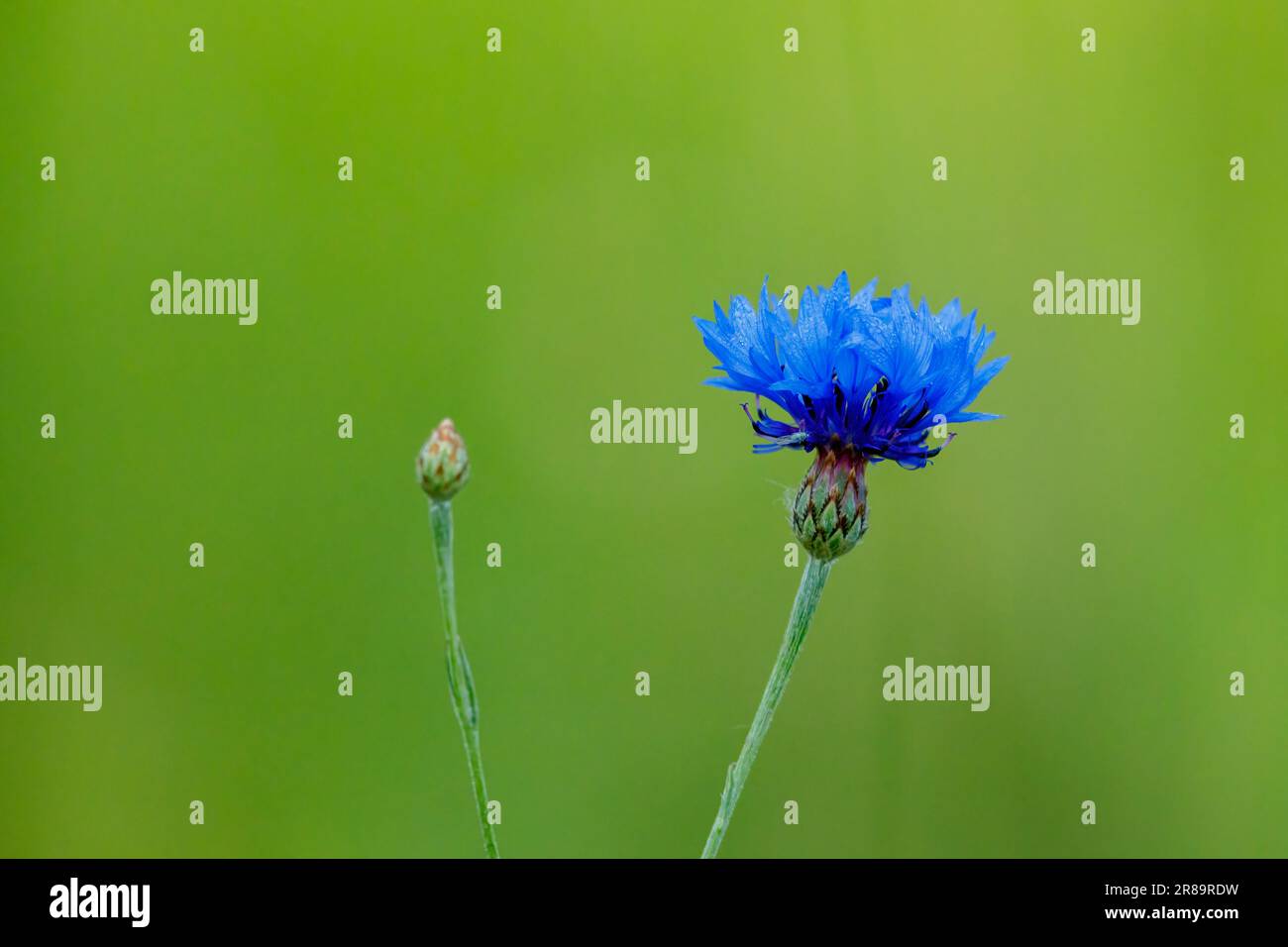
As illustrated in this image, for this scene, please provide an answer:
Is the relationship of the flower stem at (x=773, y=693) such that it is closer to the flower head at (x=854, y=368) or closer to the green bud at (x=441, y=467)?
the flower head at (x=854, y=368)

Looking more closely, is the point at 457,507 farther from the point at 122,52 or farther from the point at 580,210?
the point at 122,52

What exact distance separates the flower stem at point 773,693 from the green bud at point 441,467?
1.39ft

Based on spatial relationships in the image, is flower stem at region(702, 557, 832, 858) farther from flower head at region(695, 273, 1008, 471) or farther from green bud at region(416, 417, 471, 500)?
green bud at region(416, 417, 471, 500)

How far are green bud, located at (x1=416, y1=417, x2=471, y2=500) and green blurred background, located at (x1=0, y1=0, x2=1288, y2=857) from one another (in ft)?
7.97

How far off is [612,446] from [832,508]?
2.29 m

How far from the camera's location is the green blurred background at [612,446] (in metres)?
3.64

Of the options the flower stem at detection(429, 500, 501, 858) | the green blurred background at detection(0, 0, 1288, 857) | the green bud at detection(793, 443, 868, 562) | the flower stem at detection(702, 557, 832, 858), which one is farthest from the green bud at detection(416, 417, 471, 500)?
the green blurred background at detection(0, 0, 1288, 857)

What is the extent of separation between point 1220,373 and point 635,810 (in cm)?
232

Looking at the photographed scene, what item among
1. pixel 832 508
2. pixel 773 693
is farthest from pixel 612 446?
pixel 773 693

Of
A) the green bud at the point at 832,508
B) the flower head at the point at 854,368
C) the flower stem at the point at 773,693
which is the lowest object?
the flower stem at the point at 773,693

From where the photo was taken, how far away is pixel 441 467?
4.33 ft

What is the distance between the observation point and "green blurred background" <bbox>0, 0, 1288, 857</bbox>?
143 inches

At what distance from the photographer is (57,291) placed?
3.84m

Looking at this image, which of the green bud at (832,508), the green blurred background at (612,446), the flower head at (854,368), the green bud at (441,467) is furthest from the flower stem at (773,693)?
the green blurred background at (612,446)
